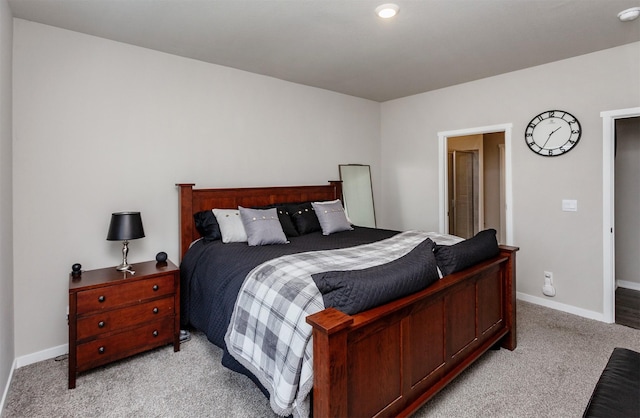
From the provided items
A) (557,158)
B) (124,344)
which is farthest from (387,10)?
(124,344)

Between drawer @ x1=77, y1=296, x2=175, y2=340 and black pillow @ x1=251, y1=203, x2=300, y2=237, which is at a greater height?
black pillow @ x1=251, y1=203, x2=300, y2=237

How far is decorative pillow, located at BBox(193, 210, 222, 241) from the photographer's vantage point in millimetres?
3139

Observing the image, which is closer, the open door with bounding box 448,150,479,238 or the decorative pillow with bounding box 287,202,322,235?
the decorative pillow with bounding box 287,202,322,235

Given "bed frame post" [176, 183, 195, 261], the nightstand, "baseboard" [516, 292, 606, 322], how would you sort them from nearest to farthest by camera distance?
the nightstand
"bed frame post" [176, 183, 195, 261]
"baseboard" [516, 292, 606, 322]

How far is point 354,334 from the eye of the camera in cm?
150

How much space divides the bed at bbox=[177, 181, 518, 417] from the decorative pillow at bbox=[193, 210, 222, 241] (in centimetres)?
14

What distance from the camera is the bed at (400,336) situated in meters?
1.42

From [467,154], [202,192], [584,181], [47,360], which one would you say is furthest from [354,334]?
[467,154]

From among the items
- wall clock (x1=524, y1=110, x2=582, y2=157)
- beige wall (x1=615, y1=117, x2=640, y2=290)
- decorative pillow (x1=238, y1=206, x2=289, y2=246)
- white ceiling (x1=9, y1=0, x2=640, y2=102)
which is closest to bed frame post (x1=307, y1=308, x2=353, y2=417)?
decorative pillow (x1=238, y1=206, x2=289, y2=246)

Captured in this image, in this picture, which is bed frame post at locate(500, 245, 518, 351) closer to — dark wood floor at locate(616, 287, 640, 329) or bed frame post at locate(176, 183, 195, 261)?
dark wood floor at locate(616, 287, 640, 329)

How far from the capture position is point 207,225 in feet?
10.5

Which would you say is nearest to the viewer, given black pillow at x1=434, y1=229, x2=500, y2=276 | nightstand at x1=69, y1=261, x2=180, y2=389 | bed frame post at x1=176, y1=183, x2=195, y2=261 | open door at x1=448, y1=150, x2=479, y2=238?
black pillow at x1=434, y1=229, x2=500, y2=276

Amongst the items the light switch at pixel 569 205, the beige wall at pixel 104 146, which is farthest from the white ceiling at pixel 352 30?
the light switch at pixel 569 205

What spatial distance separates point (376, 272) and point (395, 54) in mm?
2501
